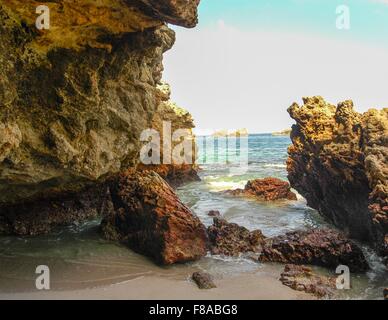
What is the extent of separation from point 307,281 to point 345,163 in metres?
4.11

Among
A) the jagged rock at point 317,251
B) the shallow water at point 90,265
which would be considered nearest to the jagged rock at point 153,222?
the shallow water at point 90,265

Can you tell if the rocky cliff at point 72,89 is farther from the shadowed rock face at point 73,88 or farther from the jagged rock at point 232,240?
the jagged rock at point 232,240

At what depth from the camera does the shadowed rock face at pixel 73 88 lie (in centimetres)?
606

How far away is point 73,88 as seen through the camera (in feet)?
23.4

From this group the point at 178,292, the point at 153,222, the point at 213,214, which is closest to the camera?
the point at 178,292

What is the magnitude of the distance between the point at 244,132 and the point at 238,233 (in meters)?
145

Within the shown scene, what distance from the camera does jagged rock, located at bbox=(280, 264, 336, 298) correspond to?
21.0 ft

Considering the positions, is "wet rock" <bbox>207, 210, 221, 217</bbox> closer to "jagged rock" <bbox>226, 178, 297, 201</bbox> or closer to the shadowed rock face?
"jagged rock" <bbox>226, 178, 297, 201</bbox>

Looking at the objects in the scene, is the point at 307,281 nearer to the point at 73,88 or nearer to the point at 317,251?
the point at 317,251

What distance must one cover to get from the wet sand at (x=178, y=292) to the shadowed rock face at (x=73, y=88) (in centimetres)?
254

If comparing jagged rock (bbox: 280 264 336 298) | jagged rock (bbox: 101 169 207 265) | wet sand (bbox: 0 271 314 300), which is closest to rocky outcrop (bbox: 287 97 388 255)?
jagged rock (bbox: 280 264 336 298)

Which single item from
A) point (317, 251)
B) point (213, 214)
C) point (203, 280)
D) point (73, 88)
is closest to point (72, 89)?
point (73, 88)
